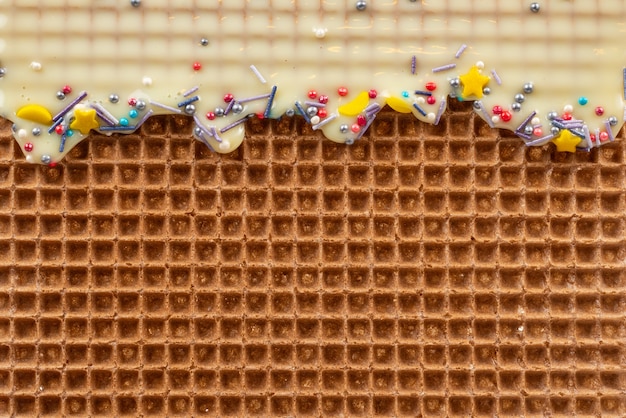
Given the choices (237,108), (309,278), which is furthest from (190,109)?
(309,278)

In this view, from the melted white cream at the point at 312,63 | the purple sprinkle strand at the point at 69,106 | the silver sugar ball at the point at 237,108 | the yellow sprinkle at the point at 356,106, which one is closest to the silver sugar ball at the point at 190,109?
the melted white cream at the point at 312,63

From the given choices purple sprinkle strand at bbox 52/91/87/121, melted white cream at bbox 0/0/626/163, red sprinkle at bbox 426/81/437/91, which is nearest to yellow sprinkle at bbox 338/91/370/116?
melted white cream at bbox 0/0/626/163

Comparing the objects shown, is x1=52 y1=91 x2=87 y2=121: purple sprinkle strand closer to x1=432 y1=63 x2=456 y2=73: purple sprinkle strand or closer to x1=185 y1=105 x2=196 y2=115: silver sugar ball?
x1=185 y1=105 x2=196 y2=115: silver sugar ball

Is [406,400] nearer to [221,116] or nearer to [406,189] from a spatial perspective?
[406,189]

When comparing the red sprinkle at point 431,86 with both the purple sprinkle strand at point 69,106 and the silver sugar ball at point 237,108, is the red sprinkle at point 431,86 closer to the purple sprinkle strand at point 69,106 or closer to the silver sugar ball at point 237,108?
the silver sugar ball at point 237,108

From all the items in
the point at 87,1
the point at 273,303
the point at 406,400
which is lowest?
the point at 406,400

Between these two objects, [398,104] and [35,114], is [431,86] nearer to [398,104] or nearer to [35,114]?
[398,104]

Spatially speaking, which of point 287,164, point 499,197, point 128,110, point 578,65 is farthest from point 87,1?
point 578,65

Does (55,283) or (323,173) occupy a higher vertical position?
(323,173)
